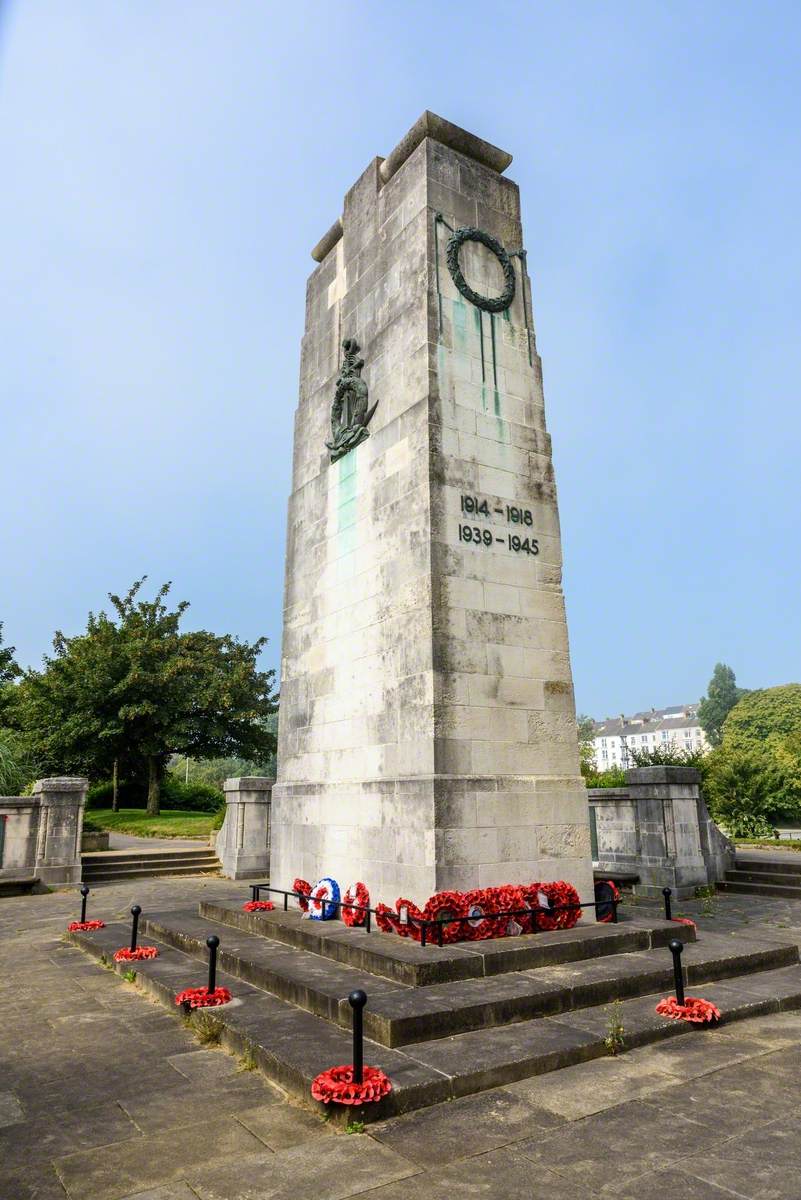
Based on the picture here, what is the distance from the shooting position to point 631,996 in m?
8.54

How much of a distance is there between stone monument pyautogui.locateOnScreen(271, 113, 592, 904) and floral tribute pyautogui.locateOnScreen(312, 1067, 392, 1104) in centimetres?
387

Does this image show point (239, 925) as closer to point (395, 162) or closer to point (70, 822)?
point (70, 822)

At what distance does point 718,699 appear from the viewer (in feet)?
448

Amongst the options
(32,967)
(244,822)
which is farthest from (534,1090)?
(244,822)

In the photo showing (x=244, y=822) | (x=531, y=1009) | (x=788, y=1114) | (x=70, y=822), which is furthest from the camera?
(x=244, y=822)

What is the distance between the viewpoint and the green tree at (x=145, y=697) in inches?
1460

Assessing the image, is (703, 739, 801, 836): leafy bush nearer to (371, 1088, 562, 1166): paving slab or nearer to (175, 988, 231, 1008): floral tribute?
(175, 988, 231, 1008): floral tribute

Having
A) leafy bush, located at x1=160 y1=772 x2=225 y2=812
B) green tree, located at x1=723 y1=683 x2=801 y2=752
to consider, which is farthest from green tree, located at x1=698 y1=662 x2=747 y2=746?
leafy bush, located at x1=160 y1=772 x2=225 y2=812

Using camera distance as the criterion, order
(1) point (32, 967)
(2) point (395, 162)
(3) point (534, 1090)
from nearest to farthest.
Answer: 1. (3) point (534, 1090)
2. (1) point (32, 967)
3. (2) point (395, 162)

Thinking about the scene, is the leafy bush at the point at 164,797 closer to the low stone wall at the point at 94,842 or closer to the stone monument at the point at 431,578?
the low stone wall at the point at 94,842

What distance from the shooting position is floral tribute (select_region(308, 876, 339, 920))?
11.5 meters

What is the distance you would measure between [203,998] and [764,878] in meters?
15.0

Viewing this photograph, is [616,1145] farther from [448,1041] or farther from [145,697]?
[145,697]

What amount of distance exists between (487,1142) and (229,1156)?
182 cm
